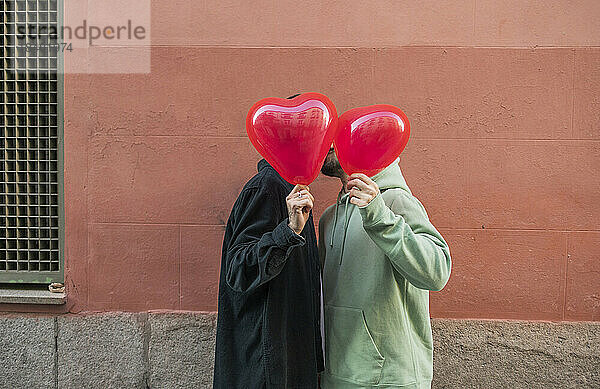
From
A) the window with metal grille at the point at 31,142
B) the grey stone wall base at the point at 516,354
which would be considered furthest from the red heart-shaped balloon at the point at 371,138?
the window with metal grille at the point at 31,142

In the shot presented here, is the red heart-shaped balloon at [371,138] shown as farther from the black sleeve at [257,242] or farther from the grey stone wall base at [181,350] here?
the grey stone wall base at [181,350]

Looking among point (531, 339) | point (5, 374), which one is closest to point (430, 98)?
point (531, 339)

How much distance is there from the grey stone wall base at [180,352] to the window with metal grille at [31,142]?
16.2 inches

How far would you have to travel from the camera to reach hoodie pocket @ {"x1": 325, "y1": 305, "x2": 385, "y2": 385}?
2160 millimetres

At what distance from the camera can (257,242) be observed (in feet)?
7.12

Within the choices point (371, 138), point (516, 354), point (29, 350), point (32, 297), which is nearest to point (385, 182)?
point (371, 138)

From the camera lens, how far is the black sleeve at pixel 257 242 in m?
2.03

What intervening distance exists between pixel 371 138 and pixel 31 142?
2519 millimetres

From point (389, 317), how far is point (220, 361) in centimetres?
73

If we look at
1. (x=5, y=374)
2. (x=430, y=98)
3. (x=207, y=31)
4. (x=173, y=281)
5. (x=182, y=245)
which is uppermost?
(x=207, y=31)

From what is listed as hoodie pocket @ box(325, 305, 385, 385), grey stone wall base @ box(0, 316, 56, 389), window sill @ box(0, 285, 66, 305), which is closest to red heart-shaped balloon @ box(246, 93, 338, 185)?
hoodie pocket @ box(325, 305, 385, 385)

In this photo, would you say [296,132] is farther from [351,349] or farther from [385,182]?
[351,349]

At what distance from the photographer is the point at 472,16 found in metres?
3.30

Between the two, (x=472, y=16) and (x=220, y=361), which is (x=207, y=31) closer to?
(x=472, y=16)
